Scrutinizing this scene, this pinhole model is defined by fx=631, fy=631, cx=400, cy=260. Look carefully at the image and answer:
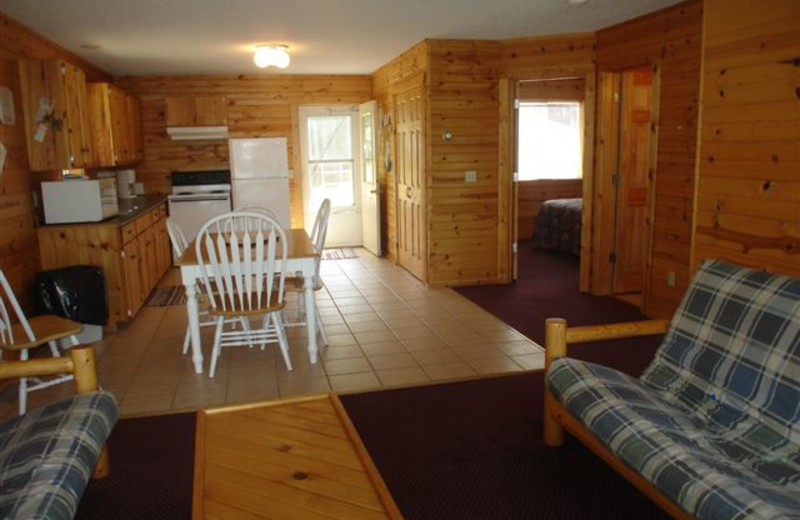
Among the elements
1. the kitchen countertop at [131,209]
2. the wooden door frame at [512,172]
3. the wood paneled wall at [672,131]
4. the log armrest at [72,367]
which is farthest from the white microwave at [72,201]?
the wood paneled wall at [672,131]

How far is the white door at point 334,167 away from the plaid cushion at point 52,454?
21.1ft

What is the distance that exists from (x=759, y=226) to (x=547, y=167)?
667cm

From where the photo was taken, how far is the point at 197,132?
7816 mm

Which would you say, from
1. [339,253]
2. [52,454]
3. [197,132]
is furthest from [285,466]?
[197,132]

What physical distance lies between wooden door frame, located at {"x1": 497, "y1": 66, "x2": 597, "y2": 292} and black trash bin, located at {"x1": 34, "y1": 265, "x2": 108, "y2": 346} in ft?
11.9

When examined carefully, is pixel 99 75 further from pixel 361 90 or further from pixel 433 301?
pixel 433 301

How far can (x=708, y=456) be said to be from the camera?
1.97m

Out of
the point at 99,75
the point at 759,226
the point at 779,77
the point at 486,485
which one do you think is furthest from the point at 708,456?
the point at 99,75

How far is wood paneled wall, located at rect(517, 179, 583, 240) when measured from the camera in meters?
8.97

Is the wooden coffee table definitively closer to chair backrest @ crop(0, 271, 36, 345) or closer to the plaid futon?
the plaid futon

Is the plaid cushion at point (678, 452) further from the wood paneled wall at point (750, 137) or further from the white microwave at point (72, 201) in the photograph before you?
the white microwave at point (72, 201)

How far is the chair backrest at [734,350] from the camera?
2.17 m

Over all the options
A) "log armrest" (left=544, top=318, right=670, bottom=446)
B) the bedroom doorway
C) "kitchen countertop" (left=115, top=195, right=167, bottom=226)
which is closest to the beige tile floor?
"kitchen countertop" (left=115, top=195, right=167, bottom=226)

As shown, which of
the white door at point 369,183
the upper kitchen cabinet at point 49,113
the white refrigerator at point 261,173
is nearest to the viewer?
the upper kitchen cabinet at point 49,113
